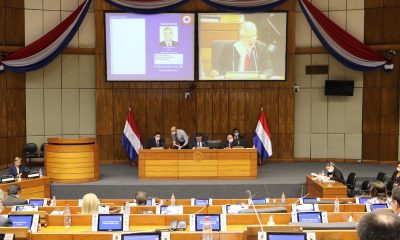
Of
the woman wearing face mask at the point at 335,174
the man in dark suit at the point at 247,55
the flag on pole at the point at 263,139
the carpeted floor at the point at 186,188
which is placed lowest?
the carpeted floor at the point at 186,188

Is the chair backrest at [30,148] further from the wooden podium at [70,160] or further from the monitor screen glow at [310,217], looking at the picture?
the monitor screen glow at [310,217]

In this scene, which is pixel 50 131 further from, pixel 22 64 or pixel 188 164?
pixel 188 164

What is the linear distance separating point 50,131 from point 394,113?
1058 centimetres

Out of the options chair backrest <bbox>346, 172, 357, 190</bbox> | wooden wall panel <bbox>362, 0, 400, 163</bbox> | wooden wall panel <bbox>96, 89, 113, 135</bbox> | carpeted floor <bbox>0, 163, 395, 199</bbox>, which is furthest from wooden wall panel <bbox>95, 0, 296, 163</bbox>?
chair backrest <bbox>346, 172, 357, 190</bbox>

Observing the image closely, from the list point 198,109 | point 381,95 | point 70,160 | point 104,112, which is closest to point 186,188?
point 70,160

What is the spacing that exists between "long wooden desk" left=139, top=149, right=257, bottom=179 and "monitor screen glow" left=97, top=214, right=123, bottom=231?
6.13 metres

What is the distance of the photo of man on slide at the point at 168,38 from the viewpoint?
14.8m

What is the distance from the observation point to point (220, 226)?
6418mm

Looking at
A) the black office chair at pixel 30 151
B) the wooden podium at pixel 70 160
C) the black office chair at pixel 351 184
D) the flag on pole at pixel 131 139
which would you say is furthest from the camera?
the flag on pole at pixel 131 139

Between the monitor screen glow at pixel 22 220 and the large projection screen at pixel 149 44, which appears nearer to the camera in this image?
the monitor screen glow at pixel 22 220

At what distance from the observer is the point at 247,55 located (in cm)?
1500

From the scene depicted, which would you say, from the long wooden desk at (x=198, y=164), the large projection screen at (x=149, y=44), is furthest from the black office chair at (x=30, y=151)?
the long wooden desk at (x=198, y=164)

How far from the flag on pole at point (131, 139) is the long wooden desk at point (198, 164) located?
2.07m

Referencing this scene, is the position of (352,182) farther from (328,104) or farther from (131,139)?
(131,139)
